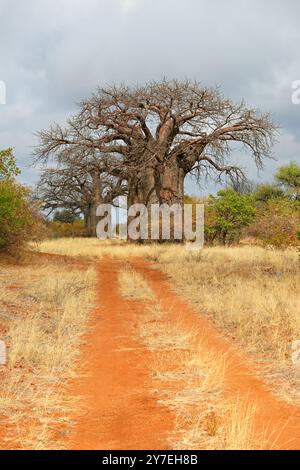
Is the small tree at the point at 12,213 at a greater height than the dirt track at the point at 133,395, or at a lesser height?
greater

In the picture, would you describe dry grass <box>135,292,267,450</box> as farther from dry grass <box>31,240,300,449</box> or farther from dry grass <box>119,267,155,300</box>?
dry grass <box>119,267,155,300</box>

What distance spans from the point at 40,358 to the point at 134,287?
7.37m

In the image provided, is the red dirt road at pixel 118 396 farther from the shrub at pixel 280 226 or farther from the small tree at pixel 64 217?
the small tree at pixel 64 217

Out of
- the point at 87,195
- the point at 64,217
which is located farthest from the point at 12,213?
the point at 64,217

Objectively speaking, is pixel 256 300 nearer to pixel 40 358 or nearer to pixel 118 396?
pixel 40 358

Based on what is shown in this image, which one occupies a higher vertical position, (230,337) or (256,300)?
(256,300)

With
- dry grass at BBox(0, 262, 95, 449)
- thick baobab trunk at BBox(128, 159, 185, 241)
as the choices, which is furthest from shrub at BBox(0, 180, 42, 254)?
thick baobab trunk at BBox(128, 159, 185, 241)

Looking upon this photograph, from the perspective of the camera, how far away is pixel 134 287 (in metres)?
14.1

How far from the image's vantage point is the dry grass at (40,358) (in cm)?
446

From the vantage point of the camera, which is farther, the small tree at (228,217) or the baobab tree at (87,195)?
the baobab tree at (87,195)

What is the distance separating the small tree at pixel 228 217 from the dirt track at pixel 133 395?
20.5m

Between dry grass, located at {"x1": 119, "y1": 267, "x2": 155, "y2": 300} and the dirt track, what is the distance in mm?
3015

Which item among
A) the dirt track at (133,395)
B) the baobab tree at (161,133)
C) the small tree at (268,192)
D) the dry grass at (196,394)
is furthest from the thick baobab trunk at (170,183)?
the small tree at (268,192)
